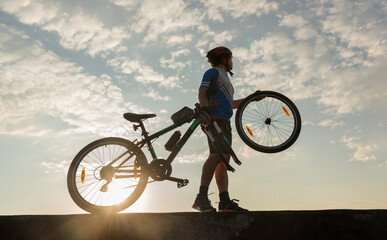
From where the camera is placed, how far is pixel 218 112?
4992mm

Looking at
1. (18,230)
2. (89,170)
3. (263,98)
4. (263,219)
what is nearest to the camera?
(18,230)

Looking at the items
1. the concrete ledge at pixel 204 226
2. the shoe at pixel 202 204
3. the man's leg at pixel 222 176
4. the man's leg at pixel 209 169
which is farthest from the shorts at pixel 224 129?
the concrete ledge at pixel 204 226

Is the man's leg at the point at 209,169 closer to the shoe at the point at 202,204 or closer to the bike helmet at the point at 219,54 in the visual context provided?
the shoe at the point at 202,204

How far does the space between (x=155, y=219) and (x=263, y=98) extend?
2975 mm

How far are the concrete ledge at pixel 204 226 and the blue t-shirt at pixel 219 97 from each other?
205cm

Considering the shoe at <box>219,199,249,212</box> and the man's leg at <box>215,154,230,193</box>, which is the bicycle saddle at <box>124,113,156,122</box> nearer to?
the man's leg at <box>215,154,230,193</box>

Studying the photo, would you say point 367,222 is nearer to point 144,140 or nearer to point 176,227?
point 176,227

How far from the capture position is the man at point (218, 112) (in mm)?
4766

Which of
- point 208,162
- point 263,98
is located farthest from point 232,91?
point 208,162

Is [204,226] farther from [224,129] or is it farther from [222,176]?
[224,129]

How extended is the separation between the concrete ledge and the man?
4.57ft

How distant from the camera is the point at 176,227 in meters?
3.07

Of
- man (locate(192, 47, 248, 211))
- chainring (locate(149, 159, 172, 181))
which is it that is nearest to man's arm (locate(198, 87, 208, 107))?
man (locate(192, 47, 248, 211))

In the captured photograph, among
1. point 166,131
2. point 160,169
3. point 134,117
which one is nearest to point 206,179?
point 160,169
